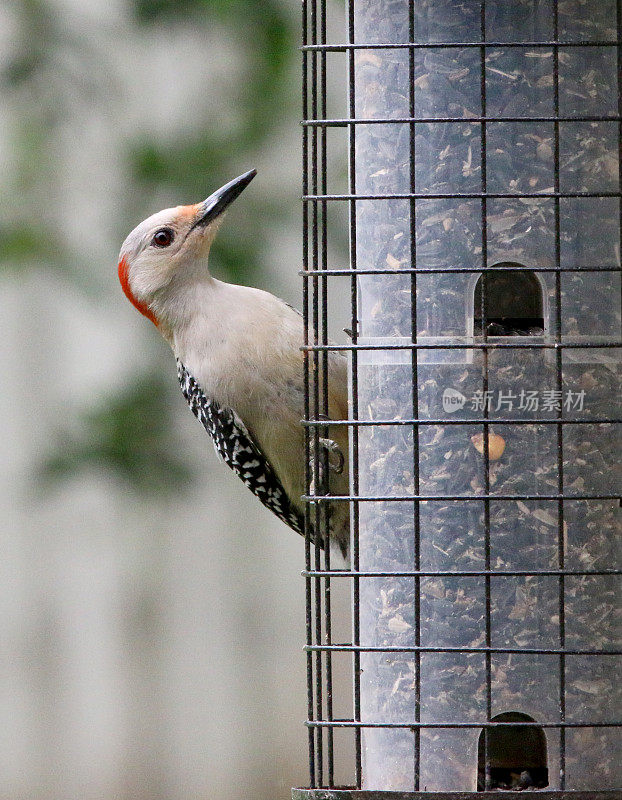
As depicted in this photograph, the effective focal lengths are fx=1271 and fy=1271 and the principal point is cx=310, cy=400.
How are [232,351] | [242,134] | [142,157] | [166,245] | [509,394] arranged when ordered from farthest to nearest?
[142,157], [242,134], [166,245], [232,351], [509,394]

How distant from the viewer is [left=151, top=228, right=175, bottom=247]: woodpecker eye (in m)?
4.94

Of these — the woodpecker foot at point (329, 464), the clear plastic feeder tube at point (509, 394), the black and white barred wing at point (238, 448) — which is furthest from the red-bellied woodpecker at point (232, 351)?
the clear plastic feeder tube at point (509, 394)

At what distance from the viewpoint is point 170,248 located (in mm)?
4918

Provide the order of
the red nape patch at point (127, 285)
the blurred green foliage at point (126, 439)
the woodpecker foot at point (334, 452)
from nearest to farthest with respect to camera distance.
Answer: the woodpecker foot at point (334, 452) < the red nape patch at point (127, 285) < the blurred green foliage at point (126, 439)

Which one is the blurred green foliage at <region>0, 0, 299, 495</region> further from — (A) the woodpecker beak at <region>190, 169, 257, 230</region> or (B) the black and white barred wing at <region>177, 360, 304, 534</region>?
(B) the black and white barred wing at <region>177, 360, 304, 534</region>

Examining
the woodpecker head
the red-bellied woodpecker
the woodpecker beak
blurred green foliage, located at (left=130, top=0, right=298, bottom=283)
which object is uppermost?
blurred green foliage, located at (left=130, top=0, right=298, bottom=283)

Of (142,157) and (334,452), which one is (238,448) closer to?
(334,452)

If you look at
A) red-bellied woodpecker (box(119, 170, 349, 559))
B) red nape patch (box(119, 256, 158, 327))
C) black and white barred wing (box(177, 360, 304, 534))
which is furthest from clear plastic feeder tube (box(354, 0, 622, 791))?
red nape patch (box(119, 256, 158, 327))

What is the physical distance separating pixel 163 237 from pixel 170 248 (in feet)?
0.20

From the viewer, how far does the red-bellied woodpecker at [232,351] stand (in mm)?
4668

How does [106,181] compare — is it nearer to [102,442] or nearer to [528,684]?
[102,442]

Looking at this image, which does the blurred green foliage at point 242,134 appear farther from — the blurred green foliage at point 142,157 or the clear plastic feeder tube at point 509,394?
the clear plastic feeder tube at point 509,394

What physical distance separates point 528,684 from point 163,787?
4649 millimetres

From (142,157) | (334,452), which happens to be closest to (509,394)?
(334,452)
